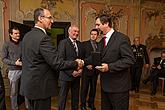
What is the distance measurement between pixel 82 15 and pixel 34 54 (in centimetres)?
446

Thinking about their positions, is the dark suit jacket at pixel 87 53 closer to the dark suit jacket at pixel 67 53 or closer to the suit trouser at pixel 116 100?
the dark suit jacket at pixel 67 53

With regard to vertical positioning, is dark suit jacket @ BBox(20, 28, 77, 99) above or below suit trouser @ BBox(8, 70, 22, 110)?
above

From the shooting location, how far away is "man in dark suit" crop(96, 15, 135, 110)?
2707 mm

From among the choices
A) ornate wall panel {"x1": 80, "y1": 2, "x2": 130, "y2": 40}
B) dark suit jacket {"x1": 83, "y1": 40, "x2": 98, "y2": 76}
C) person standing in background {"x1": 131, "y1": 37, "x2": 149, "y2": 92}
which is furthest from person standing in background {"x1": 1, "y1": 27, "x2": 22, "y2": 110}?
person standing in background {"x1": 131, "y1": 37, "x2": 149, "y2": 92}

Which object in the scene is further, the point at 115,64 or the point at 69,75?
the point at 69,75

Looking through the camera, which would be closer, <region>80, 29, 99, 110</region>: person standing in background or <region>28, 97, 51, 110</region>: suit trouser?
<region>28, 97, 51, 110</region>: suit trouser

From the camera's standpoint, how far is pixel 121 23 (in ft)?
24.7

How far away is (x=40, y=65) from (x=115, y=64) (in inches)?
29.8

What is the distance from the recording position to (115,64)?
2691 mm

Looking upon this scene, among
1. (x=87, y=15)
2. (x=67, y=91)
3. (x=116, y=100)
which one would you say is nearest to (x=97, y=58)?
(x=116, y=100)

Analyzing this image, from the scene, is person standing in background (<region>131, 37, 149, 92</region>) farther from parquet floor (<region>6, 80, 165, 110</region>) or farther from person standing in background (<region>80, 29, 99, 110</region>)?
person standing in background (<region>80, 29, 99, 110</region>)

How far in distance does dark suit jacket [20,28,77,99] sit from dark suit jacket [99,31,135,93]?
0.43m

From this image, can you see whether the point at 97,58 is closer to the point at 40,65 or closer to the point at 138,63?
the point at 40,65

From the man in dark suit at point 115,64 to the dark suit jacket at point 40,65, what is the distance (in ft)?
1.40
